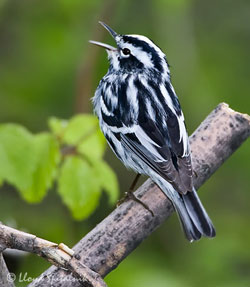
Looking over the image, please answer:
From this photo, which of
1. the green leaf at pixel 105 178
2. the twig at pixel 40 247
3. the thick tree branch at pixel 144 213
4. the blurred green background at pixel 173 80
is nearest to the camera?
the twig at pixel 40 247

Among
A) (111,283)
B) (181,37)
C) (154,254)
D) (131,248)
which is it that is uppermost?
(181,37)

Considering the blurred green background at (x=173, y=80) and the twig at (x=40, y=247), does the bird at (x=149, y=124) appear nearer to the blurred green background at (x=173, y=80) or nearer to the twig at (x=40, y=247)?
the twig at (x=40, y=247)

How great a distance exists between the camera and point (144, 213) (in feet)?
12.0

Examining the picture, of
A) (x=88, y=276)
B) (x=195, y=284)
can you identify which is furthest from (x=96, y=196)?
(x=195, y=284)

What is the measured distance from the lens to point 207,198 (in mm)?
6863

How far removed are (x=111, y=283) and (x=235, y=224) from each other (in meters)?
1.83

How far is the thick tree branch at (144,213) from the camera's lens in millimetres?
3387

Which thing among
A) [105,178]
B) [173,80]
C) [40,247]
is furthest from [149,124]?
[173,80]

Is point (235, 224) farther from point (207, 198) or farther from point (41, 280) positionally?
point (41, 280)

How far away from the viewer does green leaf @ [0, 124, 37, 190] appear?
412 centimetres

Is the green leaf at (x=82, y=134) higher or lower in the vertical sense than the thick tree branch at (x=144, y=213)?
higher

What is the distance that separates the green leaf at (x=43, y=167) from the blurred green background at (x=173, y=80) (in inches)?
56.8

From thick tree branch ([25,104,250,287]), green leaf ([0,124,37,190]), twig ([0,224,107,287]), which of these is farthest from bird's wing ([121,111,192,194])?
twig ([0,224,107,287])

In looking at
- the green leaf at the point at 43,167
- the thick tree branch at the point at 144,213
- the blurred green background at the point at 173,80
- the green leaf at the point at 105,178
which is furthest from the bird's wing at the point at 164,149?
the blurred green background at the point at 173,80
